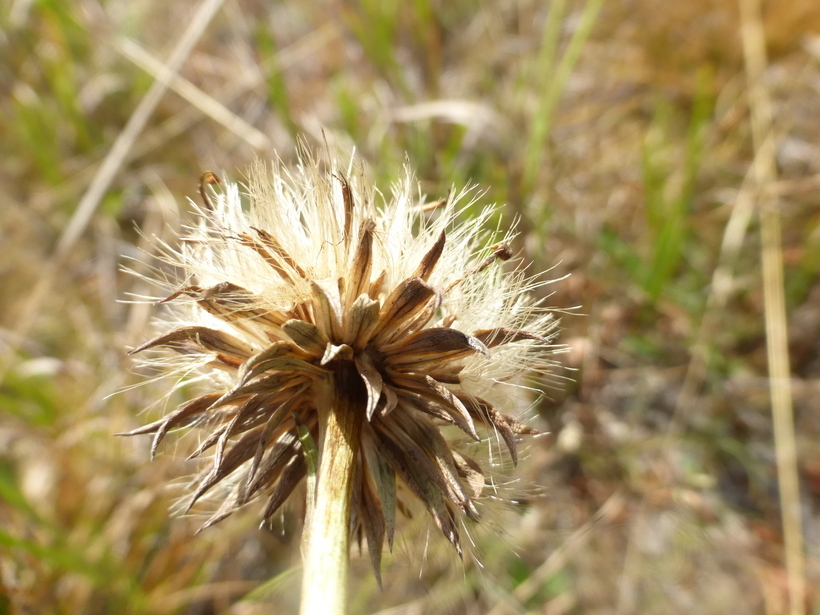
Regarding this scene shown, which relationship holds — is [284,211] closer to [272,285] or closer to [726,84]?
[272,285]

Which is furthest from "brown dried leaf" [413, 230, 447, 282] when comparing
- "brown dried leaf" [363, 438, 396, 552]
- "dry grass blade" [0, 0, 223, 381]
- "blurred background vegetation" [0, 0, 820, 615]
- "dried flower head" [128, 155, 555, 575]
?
"dry grass blade" [0, 0, 223, 381]

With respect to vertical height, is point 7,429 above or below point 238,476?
above

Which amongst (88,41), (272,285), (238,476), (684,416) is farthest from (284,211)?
(88,41)

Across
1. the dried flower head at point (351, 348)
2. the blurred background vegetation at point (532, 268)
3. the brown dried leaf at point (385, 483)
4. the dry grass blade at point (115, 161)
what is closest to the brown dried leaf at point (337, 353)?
the dried flower head at point (351, 348)

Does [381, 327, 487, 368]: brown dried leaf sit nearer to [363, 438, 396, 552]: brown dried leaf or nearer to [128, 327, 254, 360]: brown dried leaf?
[363, 438, 396, 552]: brown dried leaf

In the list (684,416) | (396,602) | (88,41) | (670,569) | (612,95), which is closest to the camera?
(396,602)

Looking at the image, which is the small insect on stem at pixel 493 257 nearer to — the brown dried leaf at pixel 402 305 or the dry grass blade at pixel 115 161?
the brown dried leaf at pixel 402 305

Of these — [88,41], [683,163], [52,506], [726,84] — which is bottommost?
[52,506]
